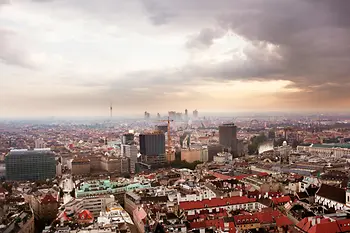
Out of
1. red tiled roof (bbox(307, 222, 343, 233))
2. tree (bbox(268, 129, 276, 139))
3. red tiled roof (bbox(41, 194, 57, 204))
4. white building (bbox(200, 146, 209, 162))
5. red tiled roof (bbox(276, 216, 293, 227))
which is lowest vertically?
white building (bbox(200, 146, 209, 162))

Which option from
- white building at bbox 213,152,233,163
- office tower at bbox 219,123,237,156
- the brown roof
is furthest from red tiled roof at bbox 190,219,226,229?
office tower at bbox 219,123,237,156

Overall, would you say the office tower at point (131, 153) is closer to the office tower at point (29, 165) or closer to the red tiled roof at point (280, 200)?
the office tower at point (29, 165)

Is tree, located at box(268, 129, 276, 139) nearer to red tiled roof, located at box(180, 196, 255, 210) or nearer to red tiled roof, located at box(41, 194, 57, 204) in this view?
red tiled roof, located at box(180, 196, 255, 210)

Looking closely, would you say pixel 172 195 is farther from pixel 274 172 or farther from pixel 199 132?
pixel 199 132

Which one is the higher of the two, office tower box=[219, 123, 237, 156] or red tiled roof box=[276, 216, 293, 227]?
office tower box=[219, 123, 237, 156]

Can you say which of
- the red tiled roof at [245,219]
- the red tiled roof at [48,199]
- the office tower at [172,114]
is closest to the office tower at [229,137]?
the office tower at [172,114]

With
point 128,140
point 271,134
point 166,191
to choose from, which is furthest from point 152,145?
point 166,191

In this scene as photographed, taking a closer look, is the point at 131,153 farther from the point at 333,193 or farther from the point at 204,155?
the point at 333,193
